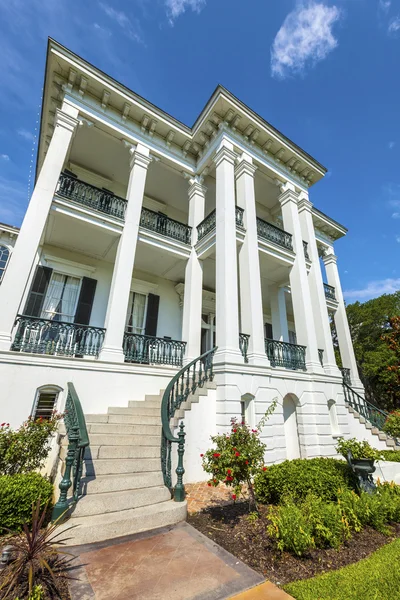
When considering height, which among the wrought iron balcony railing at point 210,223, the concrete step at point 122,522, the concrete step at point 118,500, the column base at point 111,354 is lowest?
the concrete step at point 122,522

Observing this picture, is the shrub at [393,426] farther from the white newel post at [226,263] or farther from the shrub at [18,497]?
the shrub at [18,497]

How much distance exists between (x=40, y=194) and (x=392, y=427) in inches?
569

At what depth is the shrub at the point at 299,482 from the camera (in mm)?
4848

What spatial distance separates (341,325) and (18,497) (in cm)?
1470

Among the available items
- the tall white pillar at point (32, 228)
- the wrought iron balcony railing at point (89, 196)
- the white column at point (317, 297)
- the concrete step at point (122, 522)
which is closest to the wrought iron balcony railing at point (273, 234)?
the white column at point (317, 297)

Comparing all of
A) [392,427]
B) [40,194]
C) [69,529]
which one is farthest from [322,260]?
[69,529]

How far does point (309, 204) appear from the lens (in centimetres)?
1293

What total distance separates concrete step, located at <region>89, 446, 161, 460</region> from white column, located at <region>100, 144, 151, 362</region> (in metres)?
2.67

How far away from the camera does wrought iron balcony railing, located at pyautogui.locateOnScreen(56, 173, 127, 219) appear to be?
8.73 m

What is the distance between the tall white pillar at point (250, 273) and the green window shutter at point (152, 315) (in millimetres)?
3791

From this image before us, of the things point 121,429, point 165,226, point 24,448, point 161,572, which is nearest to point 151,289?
point 165,226

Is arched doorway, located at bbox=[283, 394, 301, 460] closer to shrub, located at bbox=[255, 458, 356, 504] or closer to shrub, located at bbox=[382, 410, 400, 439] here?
shrub, located at bbox=[255, 458, 356, 504]

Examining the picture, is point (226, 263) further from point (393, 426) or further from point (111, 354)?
point (393, 426)

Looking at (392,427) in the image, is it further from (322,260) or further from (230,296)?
(322,260)
